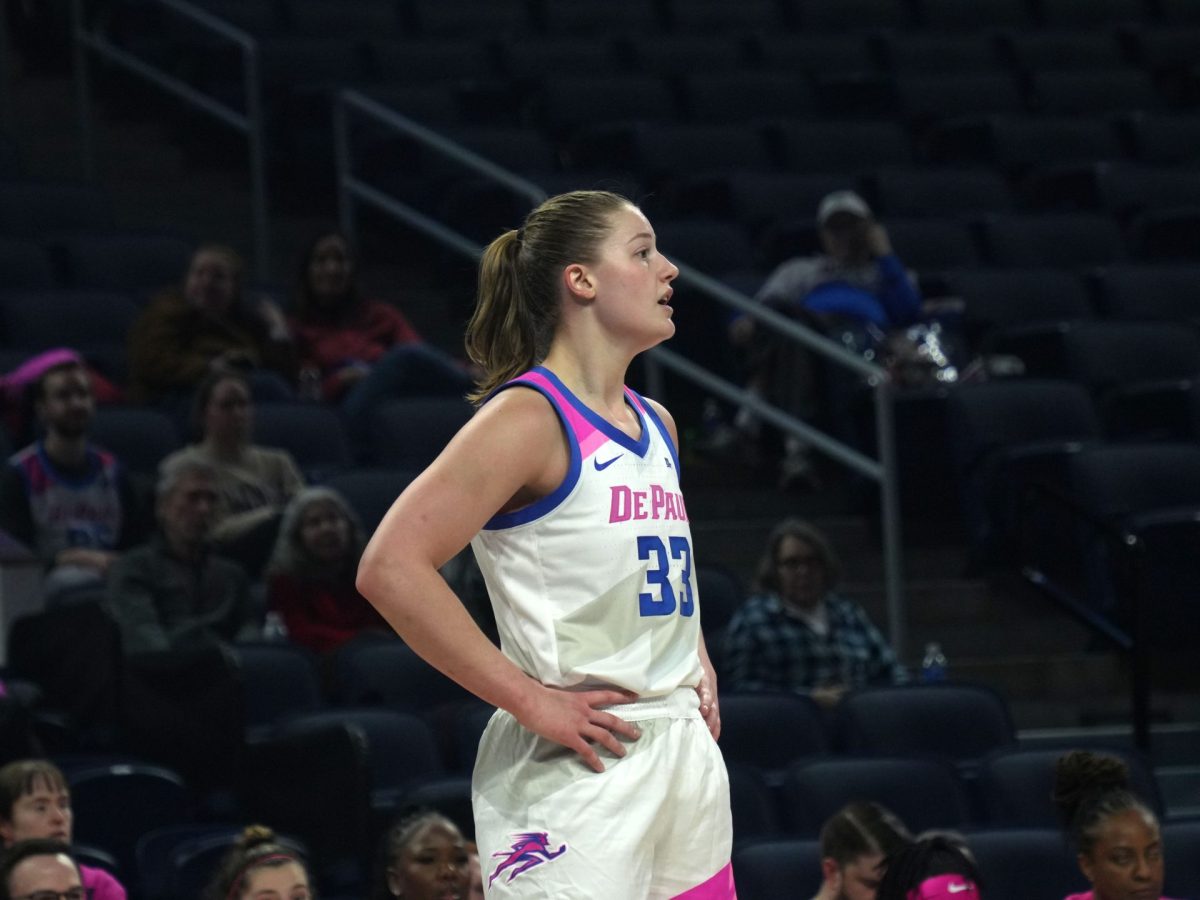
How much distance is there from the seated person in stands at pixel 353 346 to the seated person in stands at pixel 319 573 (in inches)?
47.5

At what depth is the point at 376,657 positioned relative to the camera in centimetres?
578

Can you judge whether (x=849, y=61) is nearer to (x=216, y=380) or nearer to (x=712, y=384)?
(x=712, y=384)

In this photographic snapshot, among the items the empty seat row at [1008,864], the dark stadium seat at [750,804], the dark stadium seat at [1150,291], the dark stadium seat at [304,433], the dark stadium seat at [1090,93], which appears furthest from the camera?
the dark stadium seat at [1090,93]

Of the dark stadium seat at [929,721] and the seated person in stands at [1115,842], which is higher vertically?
the dark stadium seat at [929,721]

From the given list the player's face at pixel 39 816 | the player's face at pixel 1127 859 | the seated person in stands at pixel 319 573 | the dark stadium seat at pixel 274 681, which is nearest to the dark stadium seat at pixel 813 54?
the seated person in stands at pixel 319 573

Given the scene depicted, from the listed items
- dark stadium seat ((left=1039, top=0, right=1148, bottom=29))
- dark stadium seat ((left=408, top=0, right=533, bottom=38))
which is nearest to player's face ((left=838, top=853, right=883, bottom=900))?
dark stadium seat ((left=408, top=0, right=533, bottom=38))

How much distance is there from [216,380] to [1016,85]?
5.43 m

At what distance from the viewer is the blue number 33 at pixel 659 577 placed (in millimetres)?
2432

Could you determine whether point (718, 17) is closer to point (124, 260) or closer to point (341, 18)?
point (341, 18)

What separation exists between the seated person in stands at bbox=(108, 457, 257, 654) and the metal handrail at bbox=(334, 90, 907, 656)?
1.12 meters

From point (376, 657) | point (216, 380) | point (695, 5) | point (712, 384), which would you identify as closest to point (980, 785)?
point (376, 657)

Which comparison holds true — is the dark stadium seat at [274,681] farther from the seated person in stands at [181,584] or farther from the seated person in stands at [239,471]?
the seated person in stands at [239,471]

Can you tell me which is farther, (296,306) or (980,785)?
(296,306)

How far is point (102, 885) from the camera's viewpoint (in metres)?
4.37
